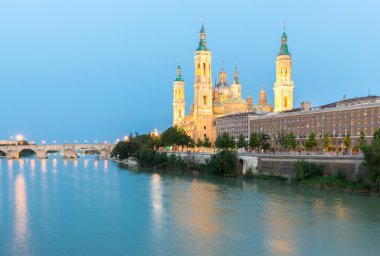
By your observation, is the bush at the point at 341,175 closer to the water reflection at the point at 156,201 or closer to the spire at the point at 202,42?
the water reflection at the point at 156,201

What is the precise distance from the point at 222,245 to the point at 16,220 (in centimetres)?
1436

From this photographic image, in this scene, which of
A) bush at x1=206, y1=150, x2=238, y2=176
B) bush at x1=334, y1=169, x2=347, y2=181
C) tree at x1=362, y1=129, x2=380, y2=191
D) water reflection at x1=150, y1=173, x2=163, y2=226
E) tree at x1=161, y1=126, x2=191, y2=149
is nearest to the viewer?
water reflection at x1=150, y1=173, x2=163, y2=226

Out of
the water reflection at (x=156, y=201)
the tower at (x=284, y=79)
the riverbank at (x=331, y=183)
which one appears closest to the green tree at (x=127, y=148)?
the tower at (x=284, y=79)

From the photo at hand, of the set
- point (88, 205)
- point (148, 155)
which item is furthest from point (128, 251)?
point (148, 155)

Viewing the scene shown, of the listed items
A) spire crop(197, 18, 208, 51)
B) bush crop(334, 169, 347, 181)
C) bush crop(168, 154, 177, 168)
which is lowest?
bush crop(334, 169, 347, 181)

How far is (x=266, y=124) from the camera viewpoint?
8831 cm

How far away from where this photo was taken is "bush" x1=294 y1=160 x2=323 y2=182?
47.1 m

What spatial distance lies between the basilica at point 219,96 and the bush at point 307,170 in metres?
55.8

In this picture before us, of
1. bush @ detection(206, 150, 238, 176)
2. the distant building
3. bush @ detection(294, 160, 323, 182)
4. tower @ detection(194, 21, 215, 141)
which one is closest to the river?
bush @ detection(294, 160, 323, 182)

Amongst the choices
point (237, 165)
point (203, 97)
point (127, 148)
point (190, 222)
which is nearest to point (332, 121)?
point (237, 165)

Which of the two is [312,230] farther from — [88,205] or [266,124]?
[266,124]

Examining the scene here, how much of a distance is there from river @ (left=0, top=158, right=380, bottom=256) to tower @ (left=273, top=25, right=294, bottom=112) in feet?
194

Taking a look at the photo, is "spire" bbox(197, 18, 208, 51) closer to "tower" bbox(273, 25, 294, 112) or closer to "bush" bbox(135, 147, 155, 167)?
"tower" bbox(273, 25, 294, 112)

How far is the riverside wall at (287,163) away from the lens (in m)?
43.7
